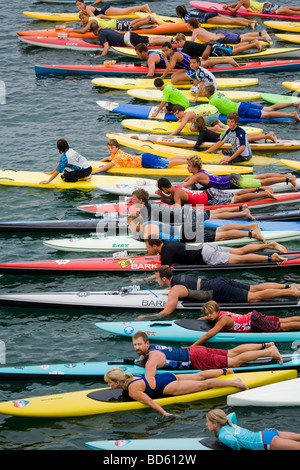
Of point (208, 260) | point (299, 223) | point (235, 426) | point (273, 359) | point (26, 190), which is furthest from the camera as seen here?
point (26, 190)

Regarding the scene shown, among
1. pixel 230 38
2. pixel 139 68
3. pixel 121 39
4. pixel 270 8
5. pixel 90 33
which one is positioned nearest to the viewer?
pixel 139 68

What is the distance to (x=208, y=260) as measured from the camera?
1372cm

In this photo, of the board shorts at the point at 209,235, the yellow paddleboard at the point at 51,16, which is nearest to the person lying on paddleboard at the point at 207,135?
the board shorts at the point at 209,235

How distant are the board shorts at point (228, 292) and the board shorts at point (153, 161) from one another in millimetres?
5656

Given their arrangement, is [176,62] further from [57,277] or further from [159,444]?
[159,444]

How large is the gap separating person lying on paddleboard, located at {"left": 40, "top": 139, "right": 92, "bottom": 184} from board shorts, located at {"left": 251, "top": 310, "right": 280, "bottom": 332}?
6.70 metres

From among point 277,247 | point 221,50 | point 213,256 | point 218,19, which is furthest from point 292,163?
point 218,19

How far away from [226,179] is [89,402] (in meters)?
7.12

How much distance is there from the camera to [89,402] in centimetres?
1062

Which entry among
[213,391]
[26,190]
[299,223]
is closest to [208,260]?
[299,223]

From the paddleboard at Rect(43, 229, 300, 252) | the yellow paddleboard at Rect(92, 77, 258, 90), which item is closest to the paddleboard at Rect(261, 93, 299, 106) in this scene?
the yellow paddleboard at Rect(92, 77, 258, 90)

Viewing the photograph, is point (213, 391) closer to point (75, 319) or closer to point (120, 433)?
point (120, 433)

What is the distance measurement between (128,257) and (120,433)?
4.65 metres

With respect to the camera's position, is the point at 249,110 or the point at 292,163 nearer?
the point at 292,163
